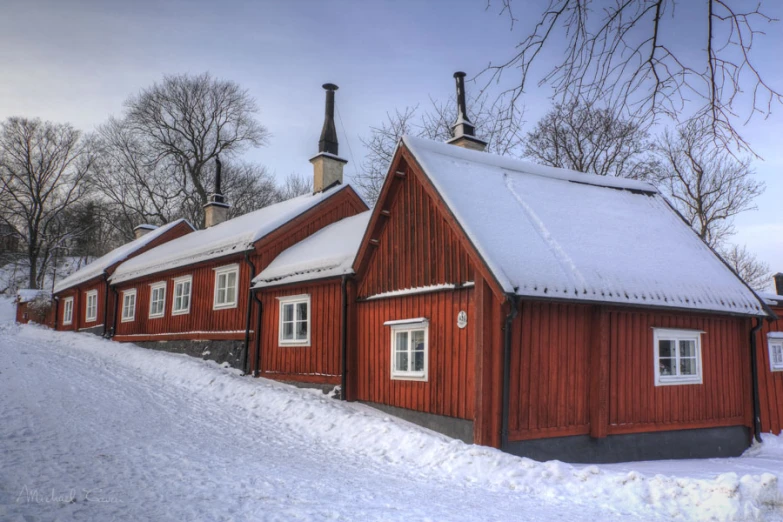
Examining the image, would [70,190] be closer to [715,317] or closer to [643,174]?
[643,174]

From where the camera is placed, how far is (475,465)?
7883 millimetres

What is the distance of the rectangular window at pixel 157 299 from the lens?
2041 cm

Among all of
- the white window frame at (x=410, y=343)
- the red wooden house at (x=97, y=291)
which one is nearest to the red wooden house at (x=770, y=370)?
the white window frame at (x=410, y=343)

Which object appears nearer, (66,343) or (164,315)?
(164,315)

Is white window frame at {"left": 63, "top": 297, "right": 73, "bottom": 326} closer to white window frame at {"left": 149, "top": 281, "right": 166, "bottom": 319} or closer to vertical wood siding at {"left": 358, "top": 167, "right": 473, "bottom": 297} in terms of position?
white window frame at {"left": 149, "top": 281, "right": 166, "bottom": 319}

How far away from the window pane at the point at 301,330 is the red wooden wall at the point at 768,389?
10.1 metres

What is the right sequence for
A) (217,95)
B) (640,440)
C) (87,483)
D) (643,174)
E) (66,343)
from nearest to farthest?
1. (87,483)
2. (640,440)
3. (66,343)
4. (643,174)
5. (217,95)

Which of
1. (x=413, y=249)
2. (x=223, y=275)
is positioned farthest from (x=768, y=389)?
(x=223, y=275)

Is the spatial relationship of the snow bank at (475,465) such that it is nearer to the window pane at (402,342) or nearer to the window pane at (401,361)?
the window pane at (401,361)

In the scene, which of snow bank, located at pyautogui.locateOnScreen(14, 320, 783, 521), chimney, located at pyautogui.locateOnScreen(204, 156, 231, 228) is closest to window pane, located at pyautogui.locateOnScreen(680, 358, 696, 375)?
snow bank, located at pyautogui.locateOnScreen(14, 320, 783, 521)

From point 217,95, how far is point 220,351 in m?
24.7

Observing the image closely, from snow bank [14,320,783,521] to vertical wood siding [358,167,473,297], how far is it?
8.39ft

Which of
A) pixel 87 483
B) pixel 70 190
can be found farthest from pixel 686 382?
pixel 70 190

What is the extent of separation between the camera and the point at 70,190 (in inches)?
1599
